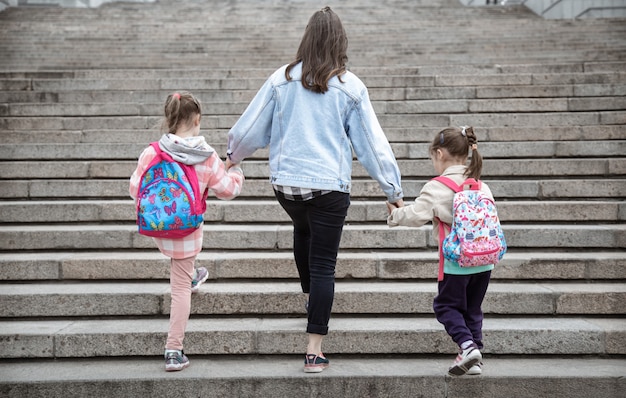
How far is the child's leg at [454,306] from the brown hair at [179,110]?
1650mm

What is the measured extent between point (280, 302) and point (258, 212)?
118cm

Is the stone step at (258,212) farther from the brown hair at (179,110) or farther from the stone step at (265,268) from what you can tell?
the brown hair at (179,110)

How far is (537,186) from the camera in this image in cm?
495

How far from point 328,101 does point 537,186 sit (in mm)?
2796

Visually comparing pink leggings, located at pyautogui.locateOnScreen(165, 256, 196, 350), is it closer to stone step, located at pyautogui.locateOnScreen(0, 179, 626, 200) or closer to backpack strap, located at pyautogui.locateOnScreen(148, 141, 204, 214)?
backpack strap, located at pyautogui.locateOnScreen(148, 141, 204, 214)

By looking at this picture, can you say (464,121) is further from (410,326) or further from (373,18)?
(373,18)

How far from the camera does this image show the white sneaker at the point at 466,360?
9.61ft

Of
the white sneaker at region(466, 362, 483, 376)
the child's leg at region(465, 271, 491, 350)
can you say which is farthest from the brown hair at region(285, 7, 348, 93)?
the white sneaker at region(466, 362, 483, 376)

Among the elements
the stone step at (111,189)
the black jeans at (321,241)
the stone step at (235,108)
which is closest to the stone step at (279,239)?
the stone step at (111,189)

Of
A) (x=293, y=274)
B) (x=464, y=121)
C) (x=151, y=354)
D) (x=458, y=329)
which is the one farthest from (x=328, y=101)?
(x=464, y=121)

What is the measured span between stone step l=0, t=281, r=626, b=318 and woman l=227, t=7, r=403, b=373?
81 cm

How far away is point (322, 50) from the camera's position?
2887 millimetres

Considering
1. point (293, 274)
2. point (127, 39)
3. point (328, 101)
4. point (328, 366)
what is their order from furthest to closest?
point (127, 39) → point (293, 274) → point (328, 366) → point (328, 101)

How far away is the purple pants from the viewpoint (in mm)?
2973
